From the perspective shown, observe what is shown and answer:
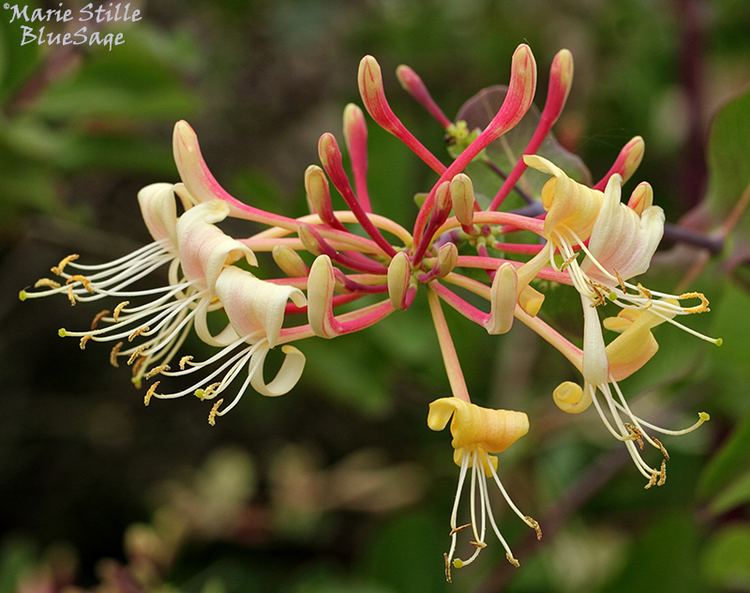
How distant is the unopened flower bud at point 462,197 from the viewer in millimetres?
676

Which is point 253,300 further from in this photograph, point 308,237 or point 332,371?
point 332,371

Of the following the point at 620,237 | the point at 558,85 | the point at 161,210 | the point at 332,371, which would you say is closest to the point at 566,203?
the point at 620,237

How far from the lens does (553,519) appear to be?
4.43 ft

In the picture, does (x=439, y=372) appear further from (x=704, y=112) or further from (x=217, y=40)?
(x=217, y=40)

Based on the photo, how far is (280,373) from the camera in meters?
0.73

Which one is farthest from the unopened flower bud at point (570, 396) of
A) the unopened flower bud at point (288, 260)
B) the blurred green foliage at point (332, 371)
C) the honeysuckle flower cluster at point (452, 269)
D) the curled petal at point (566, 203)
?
the blurred green foliage at point (332, 371)

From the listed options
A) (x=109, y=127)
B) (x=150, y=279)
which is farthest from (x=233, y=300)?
(x=150, y=279)

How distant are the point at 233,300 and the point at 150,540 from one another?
2.30ft

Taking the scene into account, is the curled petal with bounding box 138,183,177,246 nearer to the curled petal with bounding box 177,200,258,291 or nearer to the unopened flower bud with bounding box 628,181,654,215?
the curled petal with bounding box 177,200,258,291

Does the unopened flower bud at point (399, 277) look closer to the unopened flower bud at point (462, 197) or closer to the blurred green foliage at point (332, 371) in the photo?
the unopened flower bud at point (462, 197)

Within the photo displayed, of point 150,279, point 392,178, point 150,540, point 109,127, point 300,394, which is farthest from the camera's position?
point 300,394

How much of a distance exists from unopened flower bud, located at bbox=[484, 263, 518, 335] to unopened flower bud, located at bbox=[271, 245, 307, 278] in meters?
0.16

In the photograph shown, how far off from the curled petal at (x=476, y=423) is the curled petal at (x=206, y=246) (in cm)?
17

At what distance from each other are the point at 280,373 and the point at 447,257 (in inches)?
6.2
